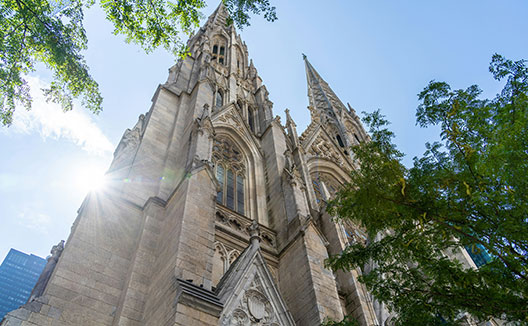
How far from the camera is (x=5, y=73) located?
8.56 m

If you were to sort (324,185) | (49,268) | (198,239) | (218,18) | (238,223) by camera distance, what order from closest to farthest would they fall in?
(198,239), (49,268), (238,223), (324,185), (218,18)

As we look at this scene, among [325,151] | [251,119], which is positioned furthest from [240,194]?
[325,151]

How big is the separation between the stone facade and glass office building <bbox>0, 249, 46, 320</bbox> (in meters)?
112

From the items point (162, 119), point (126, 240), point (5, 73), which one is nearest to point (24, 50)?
point (5, 73)

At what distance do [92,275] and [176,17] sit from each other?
6.36 meters

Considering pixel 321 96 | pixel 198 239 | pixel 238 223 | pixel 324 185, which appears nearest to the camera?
pixel 198 239

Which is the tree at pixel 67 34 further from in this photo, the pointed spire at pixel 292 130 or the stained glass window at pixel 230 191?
the pointed spire at pixel 292 130

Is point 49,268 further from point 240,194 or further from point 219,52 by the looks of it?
point 219,52

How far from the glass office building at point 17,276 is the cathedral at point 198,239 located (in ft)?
369

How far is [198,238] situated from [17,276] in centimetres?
13245

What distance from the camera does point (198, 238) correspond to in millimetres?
9102

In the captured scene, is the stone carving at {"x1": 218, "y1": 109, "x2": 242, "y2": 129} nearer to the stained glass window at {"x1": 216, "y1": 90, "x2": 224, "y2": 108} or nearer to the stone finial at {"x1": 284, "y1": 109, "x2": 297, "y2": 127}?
the stained glass window at {"x1": 216, "y1": 90, "x2": 224, "y2": 108}

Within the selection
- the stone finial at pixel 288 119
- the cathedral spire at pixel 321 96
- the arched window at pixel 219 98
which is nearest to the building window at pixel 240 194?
the arched window at pixel 219 98

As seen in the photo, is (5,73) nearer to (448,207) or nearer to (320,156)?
(448,207)
